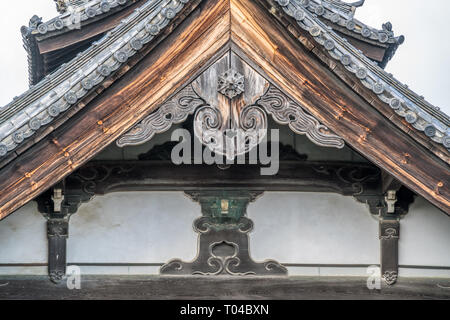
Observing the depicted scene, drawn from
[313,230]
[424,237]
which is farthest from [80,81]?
[424,237]

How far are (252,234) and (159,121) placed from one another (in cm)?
180

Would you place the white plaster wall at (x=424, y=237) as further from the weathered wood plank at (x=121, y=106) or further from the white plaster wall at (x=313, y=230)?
the weathered wood plank at (x=121, y=106)

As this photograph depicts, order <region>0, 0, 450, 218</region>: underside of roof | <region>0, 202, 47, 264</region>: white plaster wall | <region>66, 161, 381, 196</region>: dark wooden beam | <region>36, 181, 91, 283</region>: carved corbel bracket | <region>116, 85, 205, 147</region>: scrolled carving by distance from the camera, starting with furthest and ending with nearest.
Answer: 1. <region>66, 161, 381, 196</region>: dark wooden beam
2. <region>0, 202, 47, 264</region>: white plaster wall
3. <region>36, 181, 91, 283</region>: carved corbel bracket
4. <region>116, 85, 205, 147</region>: scrolled carving
5. <region>0, 0, 450, 218</region>: underside of roof

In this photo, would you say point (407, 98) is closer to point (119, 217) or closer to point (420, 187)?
point (420, 187)

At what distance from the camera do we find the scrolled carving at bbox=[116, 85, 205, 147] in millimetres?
8883

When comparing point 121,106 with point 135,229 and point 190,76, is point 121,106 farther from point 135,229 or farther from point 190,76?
point 135,229

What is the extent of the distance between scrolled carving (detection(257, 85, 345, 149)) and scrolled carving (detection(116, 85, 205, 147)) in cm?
65

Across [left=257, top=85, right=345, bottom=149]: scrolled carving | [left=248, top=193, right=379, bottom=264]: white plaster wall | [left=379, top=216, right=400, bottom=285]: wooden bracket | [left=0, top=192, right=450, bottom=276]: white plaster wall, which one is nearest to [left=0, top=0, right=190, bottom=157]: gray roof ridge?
[left=257, top=85, right=345, bottom=149]: scrolled carving

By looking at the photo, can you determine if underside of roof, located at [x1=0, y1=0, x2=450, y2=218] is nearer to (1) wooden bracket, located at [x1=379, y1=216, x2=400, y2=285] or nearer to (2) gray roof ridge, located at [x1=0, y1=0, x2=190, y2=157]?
(2) gray roof ridge, located at [x1=0, y1=0, x2=190, y2=157]

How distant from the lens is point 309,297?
980 centimetres

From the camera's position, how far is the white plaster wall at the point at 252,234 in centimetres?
994

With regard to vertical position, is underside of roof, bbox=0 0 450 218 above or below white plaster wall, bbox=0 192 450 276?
above

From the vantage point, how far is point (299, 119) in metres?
8.93

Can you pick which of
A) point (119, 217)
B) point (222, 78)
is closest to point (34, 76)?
point (119, 217)
